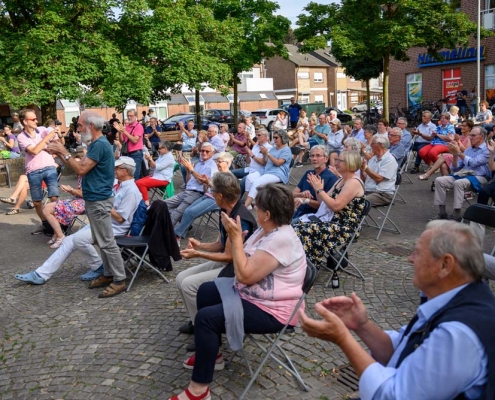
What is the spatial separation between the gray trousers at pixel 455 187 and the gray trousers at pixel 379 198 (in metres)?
1.00

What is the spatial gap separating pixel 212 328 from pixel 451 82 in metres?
30.3

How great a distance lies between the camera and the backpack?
5.93m

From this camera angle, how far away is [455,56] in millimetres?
29031

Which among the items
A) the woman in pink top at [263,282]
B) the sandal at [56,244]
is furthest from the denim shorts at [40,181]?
the woman in pink top at [263,282]

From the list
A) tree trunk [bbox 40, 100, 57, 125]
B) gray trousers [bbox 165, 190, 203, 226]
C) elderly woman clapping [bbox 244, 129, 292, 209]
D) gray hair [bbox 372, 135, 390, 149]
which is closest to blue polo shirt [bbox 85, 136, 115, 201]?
gray trousers [bbox 165, 190, 203, 226]

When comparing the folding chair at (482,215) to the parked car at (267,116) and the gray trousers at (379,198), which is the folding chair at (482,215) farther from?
the parked car at (267,116)

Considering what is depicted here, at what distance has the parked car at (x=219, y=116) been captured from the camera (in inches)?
1351

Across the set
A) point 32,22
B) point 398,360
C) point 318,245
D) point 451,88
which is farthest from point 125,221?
point 451,88

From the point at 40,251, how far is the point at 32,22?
1126 centimetres

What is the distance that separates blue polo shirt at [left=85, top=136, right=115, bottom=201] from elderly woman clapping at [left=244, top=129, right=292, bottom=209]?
318 centimetres

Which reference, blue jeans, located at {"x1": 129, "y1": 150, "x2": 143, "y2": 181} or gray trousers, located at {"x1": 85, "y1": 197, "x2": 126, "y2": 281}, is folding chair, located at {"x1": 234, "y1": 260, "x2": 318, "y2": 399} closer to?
gray trousers, located at {"x1": 85, "y1": 197, "x2": 126, "y2": 281}

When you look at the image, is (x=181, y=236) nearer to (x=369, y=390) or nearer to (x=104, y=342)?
(x=104, y=342)

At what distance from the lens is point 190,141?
1447 cm

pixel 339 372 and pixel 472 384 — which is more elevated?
pixel 472 384
